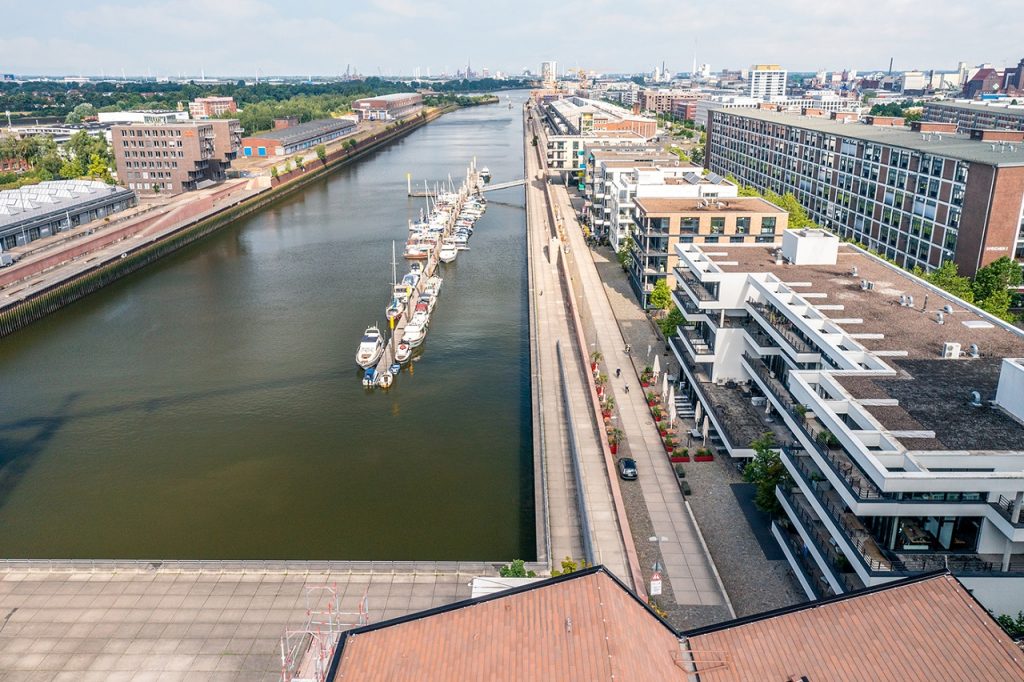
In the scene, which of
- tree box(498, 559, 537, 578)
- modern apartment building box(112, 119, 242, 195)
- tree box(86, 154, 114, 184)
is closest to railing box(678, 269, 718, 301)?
tree box(498, 559, 537, 578)

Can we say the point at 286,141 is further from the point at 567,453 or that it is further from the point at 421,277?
the point at 567,453

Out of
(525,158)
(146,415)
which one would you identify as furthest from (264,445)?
(525,158)

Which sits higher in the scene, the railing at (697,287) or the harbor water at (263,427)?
the railing at (697,287)

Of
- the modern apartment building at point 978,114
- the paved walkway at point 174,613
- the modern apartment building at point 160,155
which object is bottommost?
the paved walkway at point 174,613

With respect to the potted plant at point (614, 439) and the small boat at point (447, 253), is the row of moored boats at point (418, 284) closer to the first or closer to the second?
the small boat at point (447, 253)

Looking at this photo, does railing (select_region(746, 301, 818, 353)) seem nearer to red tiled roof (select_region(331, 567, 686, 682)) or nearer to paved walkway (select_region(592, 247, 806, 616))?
paved walkway (select_region(592, 247, 806, 616))

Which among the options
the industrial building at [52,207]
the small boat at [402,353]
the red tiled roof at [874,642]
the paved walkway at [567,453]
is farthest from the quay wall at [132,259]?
the red tiled roof at [874,642]
